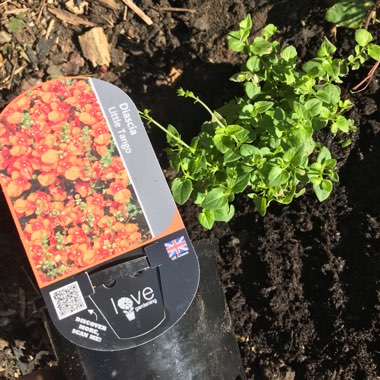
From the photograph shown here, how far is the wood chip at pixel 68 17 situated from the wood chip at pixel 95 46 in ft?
0.18

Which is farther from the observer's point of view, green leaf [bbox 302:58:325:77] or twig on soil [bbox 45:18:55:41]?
twig on soil [bbox 45:18:55:41]

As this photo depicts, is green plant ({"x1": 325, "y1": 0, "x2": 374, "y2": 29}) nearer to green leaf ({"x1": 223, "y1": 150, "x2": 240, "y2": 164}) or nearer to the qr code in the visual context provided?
green leaf ({"x1": 223, "y1": 150, "x2": 240, "y2": 164})

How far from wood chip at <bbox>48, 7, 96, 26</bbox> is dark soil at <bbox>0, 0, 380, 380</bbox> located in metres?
0.02

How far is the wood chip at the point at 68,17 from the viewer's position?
203 centimetres

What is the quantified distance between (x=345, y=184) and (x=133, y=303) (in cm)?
96

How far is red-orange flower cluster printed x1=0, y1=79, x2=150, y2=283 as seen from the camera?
4.93 ft

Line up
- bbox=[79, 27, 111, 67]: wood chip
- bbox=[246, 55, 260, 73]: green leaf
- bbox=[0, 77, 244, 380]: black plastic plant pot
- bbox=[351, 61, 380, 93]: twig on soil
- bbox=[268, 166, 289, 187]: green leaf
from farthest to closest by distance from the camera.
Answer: bbox=[79, 27, 111, 67]: wood chip, bbox=[351, 61, 380, 93]: twig on soil, bbox=[246, 55, 260, 73]: green leaf, bbox=[0, 77, 244, 380]: black plastic plant pot, bbox=[268, 166, 289, 187]: green leaf

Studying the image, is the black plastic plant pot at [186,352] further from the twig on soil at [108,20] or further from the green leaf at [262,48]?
the twig on soil at [108,20]

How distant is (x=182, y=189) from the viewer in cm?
151

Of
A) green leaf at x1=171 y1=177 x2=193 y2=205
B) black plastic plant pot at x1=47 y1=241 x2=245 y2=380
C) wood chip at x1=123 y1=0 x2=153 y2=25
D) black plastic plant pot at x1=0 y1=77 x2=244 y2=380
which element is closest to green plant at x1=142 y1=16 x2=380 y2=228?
green leaf at x1=171 y1=177 x2=193 y2=205

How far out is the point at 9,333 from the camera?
6.88 ft

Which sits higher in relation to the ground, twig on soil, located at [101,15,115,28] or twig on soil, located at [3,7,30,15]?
twig on soil, located at [3,7,30,15]

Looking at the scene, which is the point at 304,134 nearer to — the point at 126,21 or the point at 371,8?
the point at 371,8

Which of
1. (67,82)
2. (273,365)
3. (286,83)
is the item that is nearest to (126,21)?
(67,82)
